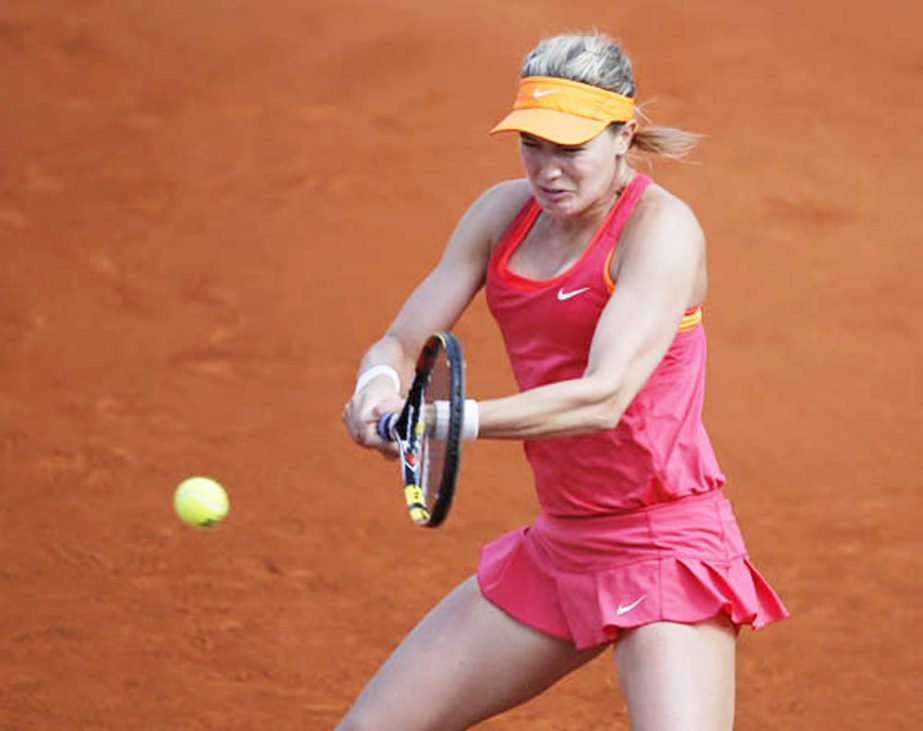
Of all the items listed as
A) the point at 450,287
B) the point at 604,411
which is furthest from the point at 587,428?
the point at 450,287

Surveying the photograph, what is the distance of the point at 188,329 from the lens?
29.8 ft

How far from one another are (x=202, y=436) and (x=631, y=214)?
14.0 ft

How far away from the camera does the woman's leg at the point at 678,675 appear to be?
418cm

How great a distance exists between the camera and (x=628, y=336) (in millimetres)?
4133

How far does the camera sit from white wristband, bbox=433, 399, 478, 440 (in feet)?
13.1

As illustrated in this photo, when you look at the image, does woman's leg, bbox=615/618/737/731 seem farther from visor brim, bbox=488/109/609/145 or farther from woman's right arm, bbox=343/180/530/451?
visor brim, bbox=488/109/609/145

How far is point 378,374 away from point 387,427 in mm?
309

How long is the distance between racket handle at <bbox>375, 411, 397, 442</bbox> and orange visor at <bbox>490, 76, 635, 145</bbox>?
2.18 feet

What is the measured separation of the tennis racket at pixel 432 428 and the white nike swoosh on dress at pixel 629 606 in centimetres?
47

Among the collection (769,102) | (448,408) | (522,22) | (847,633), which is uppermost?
(522,22)

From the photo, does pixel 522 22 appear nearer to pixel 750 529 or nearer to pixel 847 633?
pixel 750 529

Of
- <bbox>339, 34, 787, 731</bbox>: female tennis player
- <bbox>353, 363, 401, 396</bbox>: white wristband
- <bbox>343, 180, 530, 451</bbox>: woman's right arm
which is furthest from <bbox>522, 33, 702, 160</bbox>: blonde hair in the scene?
<bbox>353, 363, 401, 396</bbox>: white wristband

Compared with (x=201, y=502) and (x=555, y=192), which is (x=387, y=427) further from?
(x=201, y=502)

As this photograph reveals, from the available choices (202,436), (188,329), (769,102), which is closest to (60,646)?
(202,436)
